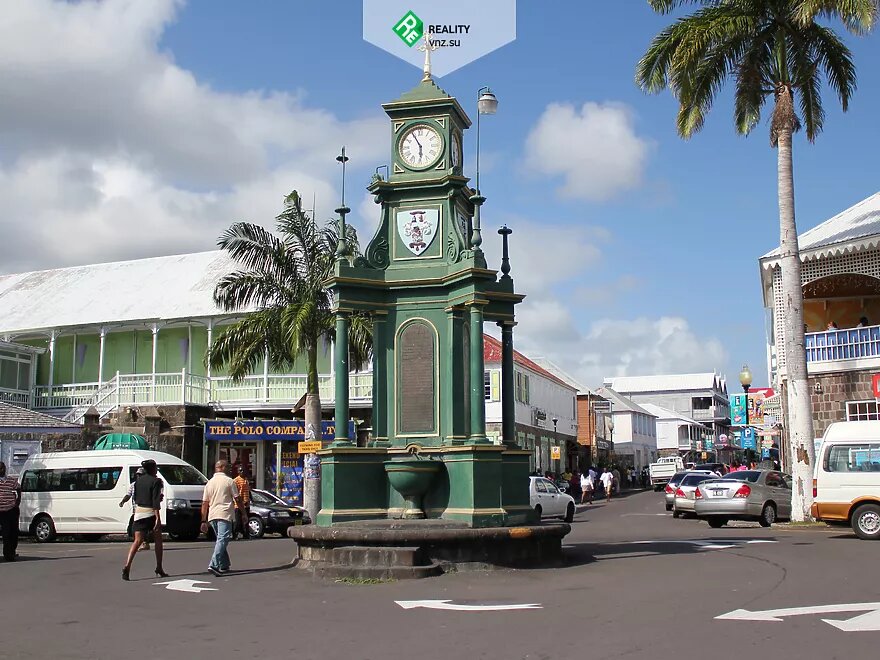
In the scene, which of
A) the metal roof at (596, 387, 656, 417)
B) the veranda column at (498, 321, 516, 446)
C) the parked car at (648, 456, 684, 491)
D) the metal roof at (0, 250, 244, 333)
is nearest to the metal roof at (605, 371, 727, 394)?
the metal roof at (596, 387, 656, 417)

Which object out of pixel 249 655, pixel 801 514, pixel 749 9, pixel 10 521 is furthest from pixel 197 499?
pixel 749 9

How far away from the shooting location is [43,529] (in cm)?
2403

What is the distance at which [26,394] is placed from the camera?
38250mm

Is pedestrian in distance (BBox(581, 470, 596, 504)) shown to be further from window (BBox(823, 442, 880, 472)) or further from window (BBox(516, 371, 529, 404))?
window (BBox(823, 442, 880, 472))

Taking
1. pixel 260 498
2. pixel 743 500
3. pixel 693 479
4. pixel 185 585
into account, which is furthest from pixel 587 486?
pixel 185 585

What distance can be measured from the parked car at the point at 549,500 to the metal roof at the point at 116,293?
1466 cm

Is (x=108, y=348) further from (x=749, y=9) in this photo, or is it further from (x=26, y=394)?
(x=749, y=9)

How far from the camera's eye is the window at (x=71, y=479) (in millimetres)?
23703

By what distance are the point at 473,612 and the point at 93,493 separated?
16.6 metres

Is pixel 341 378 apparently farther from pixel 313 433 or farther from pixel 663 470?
pixel 663 470

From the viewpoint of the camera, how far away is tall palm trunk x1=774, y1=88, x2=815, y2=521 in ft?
76.0

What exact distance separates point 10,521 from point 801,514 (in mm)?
17513

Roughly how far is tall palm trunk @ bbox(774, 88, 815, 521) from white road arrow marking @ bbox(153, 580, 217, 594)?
614 inches

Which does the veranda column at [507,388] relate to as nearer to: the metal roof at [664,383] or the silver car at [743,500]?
the silver car at [743,500]
